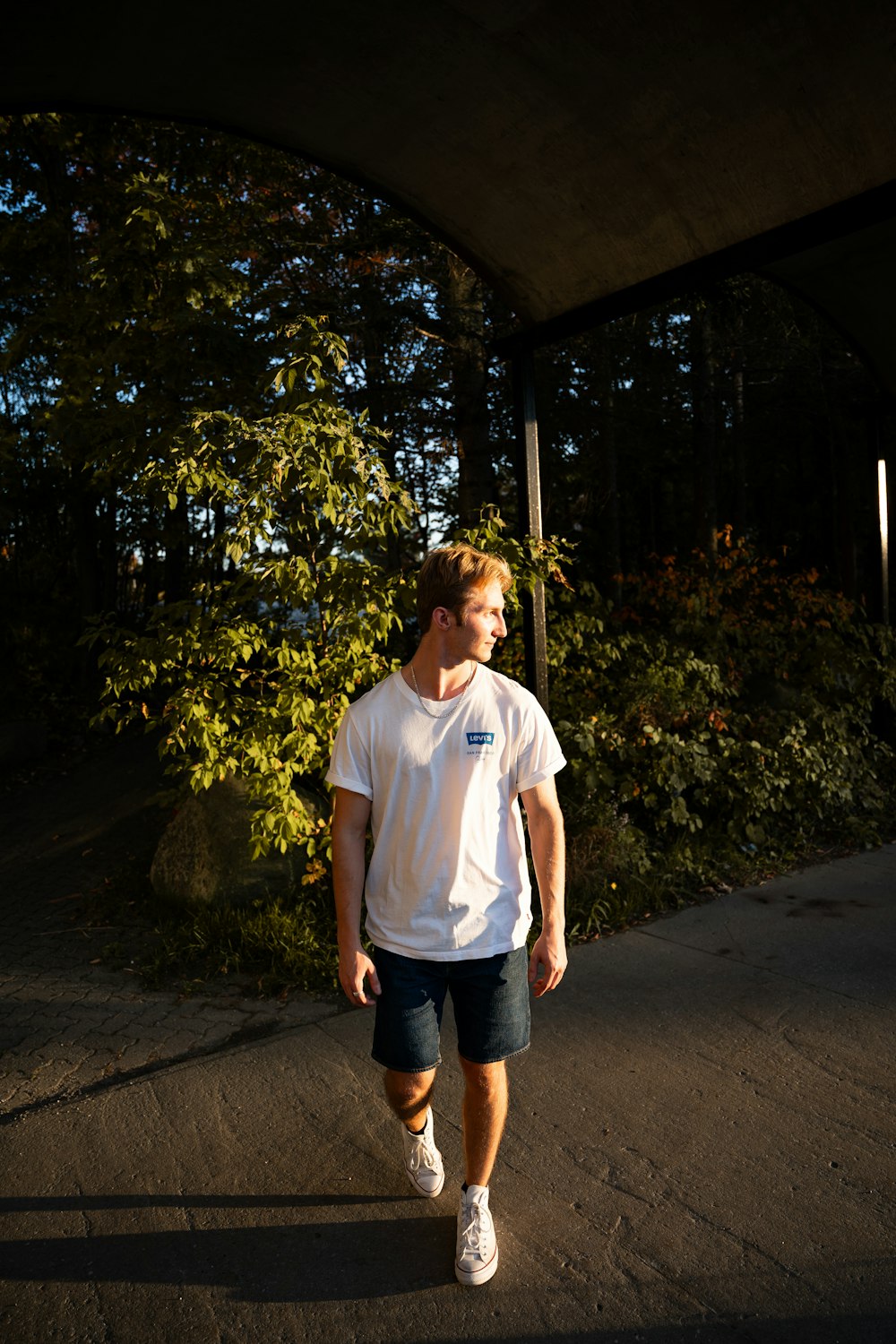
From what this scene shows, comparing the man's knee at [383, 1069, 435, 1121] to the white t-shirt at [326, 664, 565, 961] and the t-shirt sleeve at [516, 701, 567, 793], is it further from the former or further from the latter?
the t-shirt sleeve at [516, 701, 567, 793]

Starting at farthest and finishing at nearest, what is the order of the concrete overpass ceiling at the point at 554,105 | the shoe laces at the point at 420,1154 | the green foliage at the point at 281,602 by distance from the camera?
1. the green foliage at the point at 281,602
2. the concrete overpass ceiling at the point at 554,105
3. the shoe laces at the point at 420,1154

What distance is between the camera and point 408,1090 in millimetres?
2688

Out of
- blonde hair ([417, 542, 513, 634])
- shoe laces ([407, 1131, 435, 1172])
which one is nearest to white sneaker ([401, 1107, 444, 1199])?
shoe laces ([407, 1131, 435, 1172])

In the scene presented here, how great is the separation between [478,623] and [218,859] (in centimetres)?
333

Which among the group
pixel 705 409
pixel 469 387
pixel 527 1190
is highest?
pixel 705 409

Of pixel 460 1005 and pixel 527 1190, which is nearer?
pixel 460 1005

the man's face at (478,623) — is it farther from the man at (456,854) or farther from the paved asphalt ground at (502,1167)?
the paved asphalt ground at (502,1167)

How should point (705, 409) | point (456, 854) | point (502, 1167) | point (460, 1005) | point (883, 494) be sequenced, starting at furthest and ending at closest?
point (705, 409) < point (883, 494) < point (502, 1167) < point (460, 1005) < point (456, 854)

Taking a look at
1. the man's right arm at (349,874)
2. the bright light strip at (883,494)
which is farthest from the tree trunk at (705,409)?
the man's right arm at (349,874)

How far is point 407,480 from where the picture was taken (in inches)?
537

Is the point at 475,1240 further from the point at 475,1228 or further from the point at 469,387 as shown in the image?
the point at 469,387

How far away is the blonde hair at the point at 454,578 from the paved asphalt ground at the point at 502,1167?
1681 millimetres

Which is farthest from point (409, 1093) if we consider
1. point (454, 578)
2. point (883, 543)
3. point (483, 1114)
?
point (883, 543)

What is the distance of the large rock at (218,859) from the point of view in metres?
5.26
